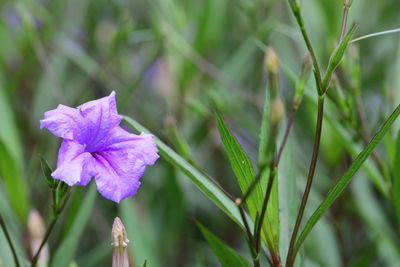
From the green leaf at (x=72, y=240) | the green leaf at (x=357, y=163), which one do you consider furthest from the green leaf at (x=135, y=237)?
the green leaf at (x=357, y=163)

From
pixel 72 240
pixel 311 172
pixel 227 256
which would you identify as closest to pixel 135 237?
pixel 72 240

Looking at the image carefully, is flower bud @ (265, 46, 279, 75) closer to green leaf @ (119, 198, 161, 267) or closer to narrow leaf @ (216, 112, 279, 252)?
narrow leaf @ (216, 112, 279, 252)

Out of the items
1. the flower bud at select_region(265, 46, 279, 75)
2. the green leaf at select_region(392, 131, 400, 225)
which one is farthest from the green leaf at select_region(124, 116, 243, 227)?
the green leaf at select_region(392, 131, 400, 225)

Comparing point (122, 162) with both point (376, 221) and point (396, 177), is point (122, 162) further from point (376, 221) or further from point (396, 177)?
point (376, 221)

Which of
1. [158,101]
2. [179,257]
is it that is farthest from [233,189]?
[158,101]

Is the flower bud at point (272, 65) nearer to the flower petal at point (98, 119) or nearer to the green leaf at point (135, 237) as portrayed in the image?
the flower petal at point (98, 119)

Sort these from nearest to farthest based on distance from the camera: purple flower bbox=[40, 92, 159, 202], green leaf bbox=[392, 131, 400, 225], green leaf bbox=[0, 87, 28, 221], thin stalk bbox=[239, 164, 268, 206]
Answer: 1. thin stalk bbox=[239, 164, 268, 206]
2. purple flower bbox=[40, 92, 159, 202]
3. green leaf bbox=[392, 131, 400, 225]
4. green leaf bbox=[0, 87, 28, 221]

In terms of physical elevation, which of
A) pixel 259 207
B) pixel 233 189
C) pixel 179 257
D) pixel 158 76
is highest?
pixel 259 207

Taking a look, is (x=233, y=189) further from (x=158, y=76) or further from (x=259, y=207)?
(x=259, y=207)
